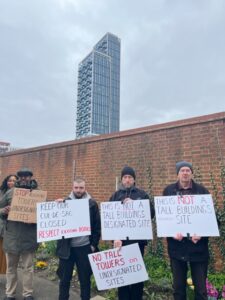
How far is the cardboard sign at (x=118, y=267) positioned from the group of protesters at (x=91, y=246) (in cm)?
11

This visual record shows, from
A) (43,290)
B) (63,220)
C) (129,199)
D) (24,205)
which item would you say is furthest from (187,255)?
(43,290)

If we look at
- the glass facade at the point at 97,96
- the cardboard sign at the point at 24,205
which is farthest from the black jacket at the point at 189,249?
the glass facade at the point at 97,96

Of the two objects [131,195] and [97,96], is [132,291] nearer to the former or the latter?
[131,195]

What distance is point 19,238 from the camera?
3590 mm

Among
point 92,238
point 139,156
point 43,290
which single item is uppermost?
point 139,156

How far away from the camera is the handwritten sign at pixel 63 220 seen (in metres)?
3.23

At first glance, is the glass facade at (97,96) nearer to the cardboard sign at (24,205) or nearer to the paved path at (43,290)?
the paved path at (43,290)

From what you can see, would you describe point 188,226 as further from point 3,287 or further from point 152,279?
point 3,287

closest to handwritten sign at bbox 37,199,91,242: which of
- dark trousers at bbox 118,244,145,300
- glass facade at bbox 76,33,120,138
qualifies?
dark trousers at bbox 118,244,145,300

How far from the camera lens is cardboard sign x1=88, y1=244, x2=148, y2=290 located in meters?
2.98

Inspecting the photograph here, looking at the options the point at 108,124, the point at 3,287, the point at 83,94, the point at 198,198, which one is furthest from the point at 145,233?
the point at 83,94

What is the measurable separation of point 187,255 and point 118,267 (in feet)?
2.58

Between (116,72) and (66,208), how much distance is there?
5431 cm

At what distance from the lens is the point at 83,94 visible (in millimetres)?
46344
